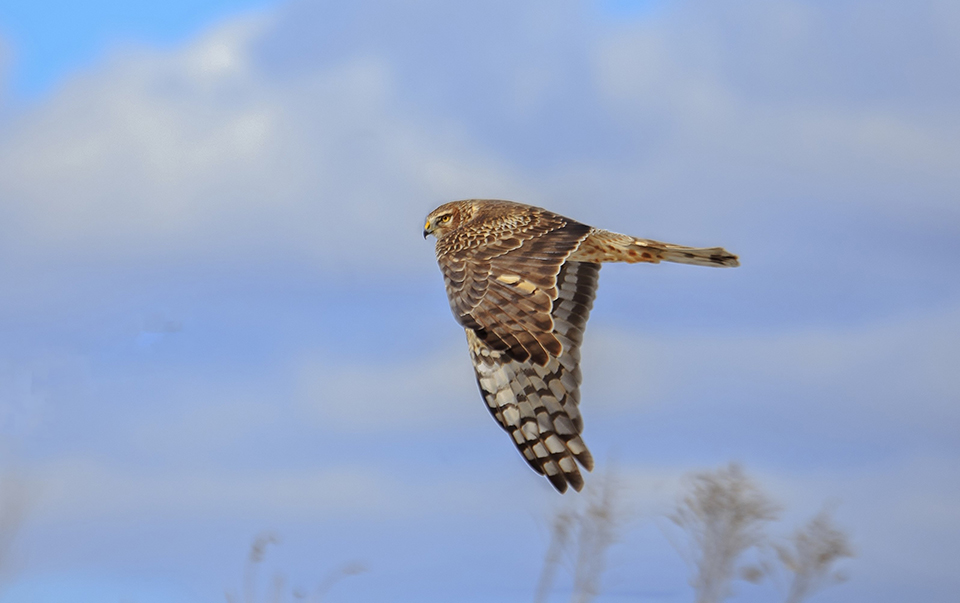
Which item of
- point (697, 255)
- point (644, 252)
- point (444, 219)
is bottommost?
point (697, 255)

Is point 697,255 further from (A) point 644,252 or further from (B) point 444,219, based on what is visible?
(B) point 444,219

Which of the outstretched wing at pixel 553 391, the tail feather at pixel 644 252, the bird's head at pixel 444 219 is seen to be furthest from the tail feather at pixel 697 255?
the bird's head at pixel 444 219

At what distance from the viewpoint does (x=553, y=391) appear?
7.50 metres

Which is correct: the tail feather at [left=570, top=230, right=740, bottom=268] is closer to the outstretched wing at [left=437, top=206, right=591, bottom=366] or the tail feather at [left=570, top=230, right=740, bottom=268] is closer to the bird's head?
the outstretched wing at [left=437, top=206, right=591, bottom=366]

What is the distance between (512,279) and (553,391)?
2.25 meters

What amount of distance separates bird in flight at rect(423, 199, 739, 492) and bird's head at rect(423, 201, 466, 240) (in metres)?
0.01

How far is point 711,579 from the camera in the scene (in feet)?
13.2

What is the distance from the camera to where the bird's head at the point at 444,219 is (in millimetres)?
8164

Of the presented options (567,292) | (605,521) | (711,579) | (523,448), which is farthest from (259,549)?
(567,292)

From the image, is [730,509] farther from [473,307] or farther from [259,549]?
[259,549]

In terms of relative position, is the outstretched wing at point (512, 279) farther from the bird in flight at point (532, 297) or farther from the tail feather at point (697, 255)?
the tail feather at point (697, 255)

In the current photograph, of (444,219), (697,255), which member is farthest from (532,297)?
(444,219)

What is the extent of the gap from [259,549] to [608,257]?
13.0 ft

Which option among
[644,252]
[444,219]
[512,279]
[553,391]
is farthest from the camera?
[444,219]
